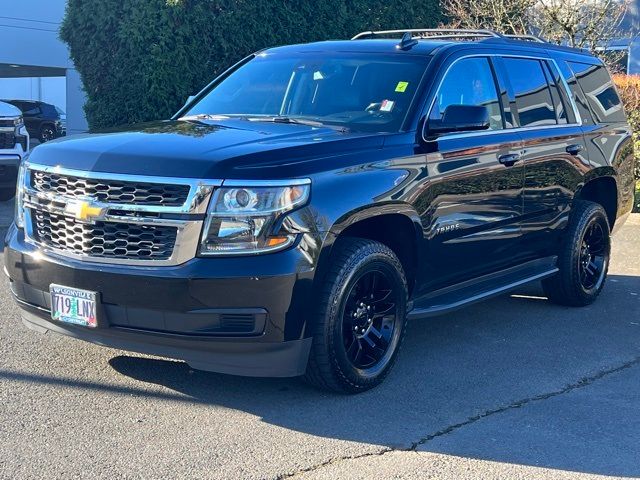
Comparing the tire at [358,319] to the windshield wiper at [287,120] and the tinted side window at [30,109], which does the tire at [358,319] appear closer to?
the windshield wiper at [287,120]

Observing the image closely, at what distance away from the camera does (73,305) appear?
4.64 meters

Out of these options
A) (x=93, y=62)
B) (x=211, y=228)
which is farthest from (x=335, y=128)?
(x=93, y=62)

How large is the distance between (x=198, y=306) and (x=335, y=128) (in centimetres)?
157

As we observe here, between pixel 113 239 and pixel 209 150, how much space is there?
656 mm

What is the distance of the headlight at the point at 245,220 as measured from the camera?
173 inches

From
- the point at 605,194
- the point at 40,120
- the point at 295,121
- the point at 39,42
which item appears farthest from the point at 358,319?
the point at 40,120

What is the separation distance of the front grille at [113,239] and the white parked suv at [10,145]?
7.20 meters

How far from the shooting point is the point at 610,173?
753 cm

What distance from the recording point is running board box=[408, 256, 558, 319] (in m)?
5.58

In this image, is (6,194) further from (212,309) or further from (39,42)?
(39,42)

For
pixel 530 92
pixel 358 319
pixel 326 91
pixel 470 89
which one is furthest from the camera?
pixel 530 92

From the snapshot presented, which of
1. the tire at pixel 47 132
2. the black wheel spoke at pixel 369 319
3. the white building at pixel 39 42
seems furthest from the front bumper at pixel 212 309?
the tire at pixel 47 132

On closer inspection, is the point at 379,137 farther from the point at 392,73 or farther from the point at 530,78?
Answer: the point at 530,78

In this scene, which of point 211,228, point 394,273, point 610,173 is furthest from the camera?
point 610,173
